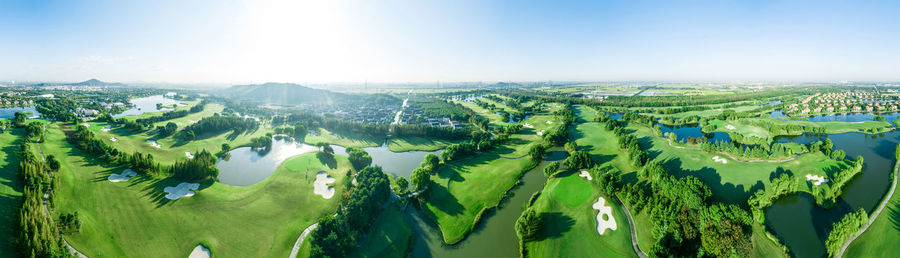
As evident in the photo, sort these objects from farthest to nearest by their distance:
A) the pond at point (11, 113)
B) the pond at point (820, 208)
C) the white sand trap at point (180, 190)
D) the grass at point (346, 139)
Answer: the pond at point (11, 113)
the grass at point (346, 139)
the white sand trap at point (180, 190)
the pond at point (820, 208)

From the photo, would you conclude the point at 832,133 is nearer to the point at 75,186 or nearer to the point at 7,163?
the point at 75,186

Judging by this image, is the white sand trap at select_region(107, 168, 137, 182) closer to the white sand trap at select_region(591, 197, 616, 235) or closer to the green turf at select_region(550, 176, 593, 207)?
the green turf at select_region(550, 176, 593, 207)

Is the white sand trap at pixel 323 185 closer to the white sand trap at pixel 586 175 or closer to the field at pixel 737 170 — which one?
the white sand trap at pixel 586 175

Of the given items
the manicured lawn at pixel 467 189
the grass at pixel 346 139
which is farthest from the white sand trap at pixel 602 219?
the grass at pixel 346 139

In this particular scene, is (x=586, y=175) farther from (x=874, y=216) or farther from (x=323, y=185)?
(x=323, y=185)

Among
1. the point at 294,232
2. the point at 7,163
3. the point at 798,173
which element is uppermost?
the point at 7,163

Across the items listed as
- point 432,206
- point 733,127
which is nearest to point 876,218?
point 432,206
